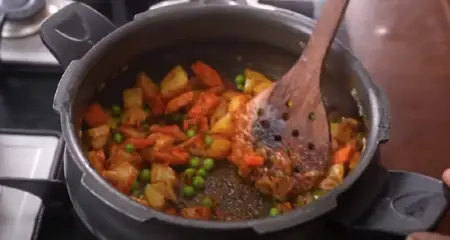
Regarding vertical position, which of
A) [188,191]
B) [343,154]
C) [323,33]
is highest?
[323,33]

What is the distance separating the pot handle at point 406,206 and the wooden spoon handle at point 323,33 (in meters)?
0.19

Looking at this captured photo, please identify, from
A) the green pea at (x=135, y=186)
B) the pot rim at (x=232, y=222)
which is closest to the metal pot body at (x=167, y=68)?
the pot rim at (x=232, y=222)

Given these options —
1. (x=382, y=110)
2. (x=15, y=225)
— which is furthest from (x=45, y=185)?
(x=382, y=110)

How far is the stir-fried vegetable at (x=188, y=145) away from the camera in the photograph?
37.0 inches

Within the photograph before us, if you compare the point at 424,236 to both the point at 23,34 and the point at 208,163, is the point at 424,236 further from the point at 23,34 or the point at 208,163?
the point at 23,34

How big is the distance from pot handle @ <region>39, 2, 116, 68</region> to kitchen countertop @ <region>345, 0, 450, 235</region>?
49 cm

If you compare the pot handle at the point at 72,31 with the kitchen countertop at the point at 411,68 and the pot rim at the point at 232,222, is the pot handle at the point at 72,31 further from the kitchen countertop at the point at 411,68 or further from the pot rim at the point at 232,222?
the kitchen countertop at the point at 411,68

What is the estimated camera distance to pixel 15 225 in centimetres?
88

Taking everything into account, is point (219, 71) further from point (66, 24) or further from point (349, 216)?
point (349, 216)

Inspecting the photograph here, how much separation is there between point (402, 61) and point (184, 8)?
447 mm

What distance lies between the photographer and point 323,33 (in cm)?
89

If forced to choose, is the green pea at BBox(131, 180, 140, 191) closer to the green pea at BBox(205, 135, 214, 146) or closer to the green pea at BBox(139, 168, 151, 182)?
the green pea at BBox(139, 168, 151, 182)

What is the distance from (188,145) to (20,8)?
38 cm

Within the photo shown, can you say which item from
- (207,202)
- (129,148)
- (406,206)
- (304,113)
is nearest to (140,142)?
(129,148)
